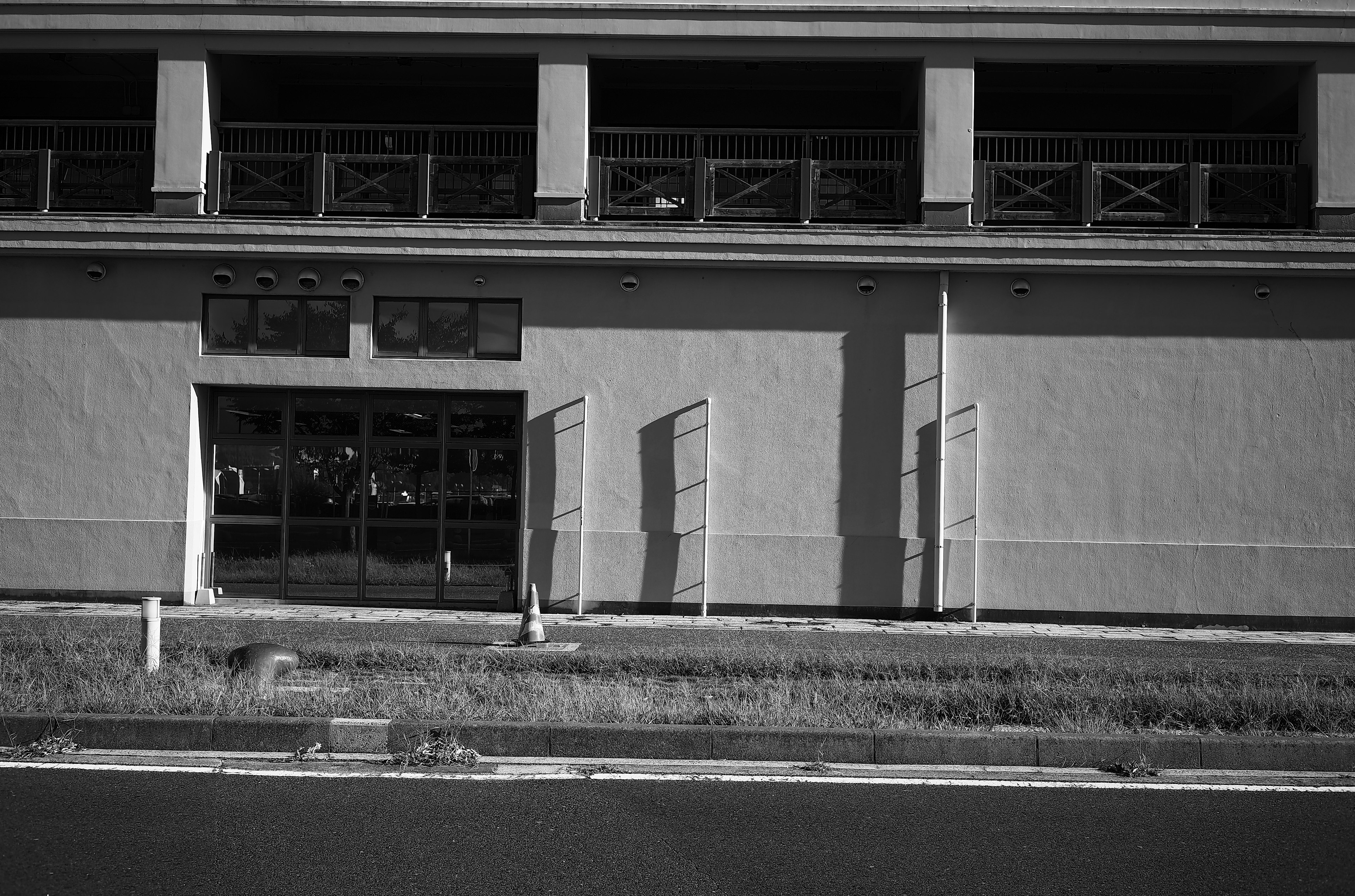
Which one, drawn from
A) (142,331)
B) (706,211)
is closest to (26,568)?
(142,331)

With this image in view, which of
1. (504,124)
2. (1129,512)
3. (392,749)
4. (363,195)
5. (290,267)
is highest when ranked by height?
(504,124)

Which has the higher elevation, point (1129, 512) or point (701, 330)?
point (701, 330)

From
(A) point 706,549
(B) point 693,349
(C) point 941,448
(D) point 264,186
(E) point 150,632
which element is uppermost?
(D) point 264,186

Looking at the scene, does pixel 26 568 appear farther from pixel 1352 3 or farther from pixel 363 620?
pixel 1352 3

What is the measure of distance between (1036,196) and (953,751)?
9.67 m

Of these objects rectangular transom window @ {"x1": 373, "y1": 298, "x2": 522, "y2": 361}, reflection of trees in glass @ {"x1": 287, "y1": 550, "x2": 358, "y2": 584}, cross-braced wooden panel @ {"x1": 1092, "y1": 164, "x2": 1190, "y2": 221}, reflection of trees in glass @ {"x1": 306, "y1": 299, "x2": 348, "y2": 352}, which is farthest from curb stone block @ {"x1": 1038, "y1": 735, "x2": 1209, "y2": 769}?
reflection of trees in glass @ {"x1": 306, "y1": 299, "x2": 348, "y2": 352}

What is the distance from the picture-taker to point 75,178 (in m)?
15.2

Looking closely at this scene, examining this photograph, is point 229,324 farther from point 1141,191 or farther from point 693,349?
point 1141,191

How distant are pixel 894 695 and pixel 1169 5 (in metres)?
10.6

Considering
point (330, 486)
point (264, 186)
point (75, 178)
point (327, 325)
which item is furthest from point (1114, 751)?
point (75, 178)

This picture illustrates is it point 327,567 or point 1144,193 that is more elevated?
point 1144,193

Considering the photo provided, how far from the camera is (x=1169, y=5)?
1430 cm

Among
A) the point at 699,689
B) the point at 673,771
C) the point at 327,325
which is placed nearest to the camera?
the point at 673,771

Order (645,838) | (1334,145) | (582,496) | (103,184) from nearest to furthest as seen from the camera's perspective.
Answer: (645,838)
(1334,145)
(582,496)
(103,184)
